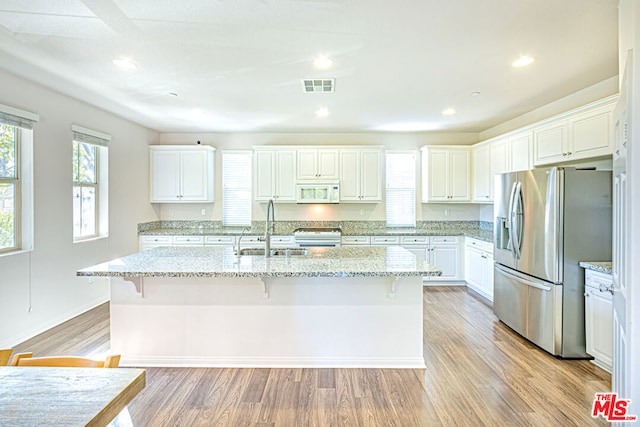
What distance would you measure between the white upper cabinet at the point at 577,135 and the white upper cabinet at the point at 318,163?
2.89 meters

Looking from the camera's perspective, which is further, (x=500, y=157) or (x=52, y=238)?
(x=500, y=157)

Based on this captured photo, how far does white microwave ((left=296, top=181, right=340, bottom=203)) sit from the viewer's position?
18.3ft

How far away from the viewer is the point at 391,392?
244cm

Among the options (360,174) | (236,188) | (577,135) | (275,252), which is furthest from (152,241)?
(577,135)

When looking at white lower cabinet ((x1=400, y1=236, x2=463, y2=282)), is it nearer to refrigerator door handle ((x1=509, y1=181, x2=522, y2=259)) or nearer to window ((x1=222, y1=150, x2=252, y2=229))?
refrigerator door handle ((x1=509, y1=181, x2=522, y2=259))

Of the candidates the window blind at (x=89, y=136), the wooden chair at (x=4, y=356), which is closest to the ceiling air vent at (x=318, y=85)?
the window blind at (x=89, y=136)

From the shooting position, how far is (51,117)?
373 cm

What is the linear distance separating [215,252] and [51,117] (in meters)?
2.55

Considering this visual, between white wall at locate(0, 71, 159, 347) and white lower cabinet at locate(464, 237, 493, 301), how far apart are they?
5.35m

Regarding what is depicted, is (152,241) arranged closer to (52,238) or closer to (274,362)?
(52,238)

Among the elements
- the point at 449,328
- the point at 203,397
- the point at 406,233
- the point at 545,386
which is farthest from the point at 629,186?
the point at 406,233

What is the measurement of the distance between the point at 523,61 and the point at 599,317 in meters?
2.29
